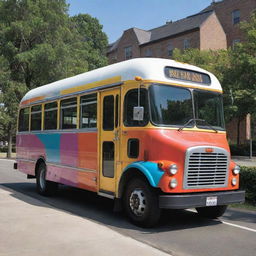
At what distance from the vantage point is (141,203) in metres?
7.11

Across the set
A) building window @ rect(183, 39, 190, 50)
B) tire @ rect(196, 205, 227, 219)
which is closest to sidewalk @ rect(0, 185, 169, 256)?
tire @ rect(196, 205, 227, 219)

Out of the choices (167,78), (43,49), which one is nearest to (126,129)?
(167,78)

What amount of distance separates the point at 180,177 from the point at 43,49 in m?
27.1

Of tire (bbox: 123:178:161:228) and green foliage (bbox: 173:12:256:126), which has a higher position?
green foliage (bbox: 173:12:256:126)

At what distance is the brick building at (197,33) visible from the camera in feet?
147

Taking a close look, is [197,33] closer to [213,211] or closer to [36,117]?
[36,117]

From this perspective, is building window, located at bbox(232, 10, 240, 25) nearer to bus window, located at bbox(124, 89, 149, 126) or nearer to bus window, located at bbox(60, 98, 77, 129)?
bus window, located at bbox(60, 98, 77, 129)

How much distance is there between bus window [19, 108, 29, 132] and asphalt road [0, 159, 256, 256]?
328 cm

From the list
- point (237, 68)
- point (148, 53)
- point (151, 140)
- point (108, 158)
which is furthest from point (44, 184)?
point (148, 53)

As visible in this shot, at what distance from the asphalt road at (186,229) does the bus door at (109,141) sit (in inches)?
29.5

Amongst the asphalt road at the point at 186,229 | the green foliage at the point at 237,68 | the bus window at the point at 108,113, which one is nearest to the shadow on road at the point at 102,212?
the asphalt road at the point at 186,229

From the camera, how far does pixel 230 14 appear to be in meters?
47.2

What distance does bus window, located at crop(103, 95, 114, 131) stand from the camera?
8117 millimetres

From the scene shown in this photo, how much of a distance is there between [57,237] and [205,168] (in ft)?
9.95
